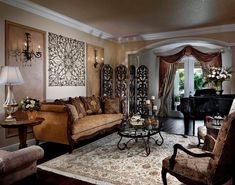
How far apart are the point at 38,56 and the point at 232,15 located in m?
4.57

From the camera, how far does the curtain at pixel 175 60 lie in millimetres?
7398

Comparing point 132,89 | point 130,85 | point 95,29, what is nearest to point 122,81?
point 130,85

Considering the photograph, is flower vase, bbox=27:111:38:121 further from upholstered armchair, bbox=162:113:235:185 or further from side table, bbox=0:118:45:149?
upholstered armchair, bbox=162:113:235:185

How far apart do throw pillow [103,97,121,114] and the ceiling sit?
2091 mm

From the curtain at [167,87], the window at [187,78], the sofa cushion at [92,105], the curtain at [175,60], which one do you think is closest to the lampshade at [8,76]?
the sofa cushion at [92,105]

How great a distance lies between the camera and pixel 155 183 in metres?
2.71

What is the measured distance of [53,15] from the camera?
4875mm

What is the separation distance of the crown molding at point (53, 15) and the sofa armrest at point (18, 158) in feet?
10.1

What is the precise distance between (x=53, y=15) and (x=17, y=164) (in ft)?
12.4

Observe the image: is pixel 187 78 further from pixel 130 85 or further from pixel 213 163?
pixel 213 163

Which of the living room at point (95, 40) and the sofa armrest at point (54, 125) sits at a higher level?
the living room at point (95, 40)

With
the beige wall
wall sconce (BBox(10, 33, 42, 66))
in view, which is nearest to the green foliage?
the beige wall

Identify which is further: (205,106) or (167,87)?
(167,87)

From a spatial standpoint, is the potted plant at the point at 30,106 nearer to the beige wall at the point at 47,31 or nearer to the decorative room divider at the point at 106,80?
the beige wall at the point at 47,31
